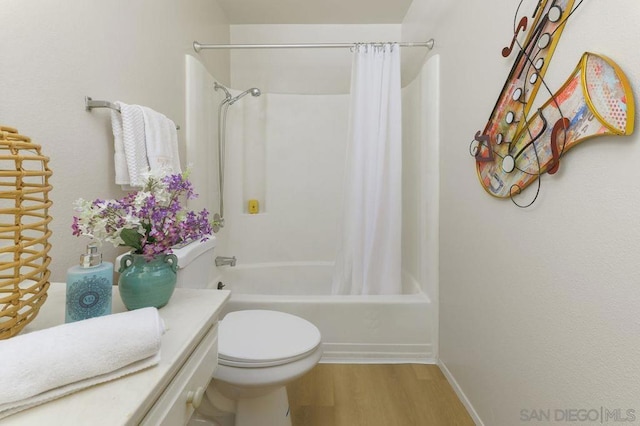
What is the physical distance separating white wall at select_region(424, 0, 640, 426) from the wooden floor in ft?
0.41

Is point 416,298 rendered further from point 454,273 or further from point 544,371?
point 544,371

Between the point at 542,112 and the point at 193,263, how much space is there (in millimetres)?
1317

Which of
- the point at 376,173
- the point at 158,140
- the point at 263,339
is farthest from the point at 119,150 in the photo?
the point at 376,173

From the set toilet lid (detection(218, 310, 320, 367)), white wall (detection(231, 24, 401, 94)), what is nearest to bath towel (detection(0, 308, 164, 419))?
toilet lid (detection(218, 310, 320, 367))

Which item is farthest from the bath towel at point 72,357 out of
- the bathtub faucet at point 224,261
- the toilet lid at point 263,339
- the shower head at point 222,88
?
the shower head at point 222,88

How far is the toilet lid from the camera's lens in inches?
41.8

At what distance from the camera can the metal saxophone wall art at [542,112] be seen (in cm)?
72

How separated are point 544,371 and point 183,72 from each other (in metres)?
2.07

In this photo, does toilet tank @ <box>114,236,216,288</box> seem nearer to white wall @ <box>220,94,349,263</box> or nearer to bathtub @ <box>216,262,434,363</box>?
bathtub @ <box>216,262,434,363</box>

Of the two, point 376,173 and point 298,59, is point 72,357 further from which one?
point 298,59

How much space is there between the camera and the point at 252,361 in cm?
105

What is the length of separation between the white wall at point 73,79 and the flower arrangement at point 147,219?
0.40m

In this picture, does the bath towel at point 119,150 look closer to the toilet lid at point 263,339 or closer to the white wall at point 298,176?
the toilet lid at point 263,339

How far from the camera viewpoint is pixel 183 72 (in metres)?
1.76
